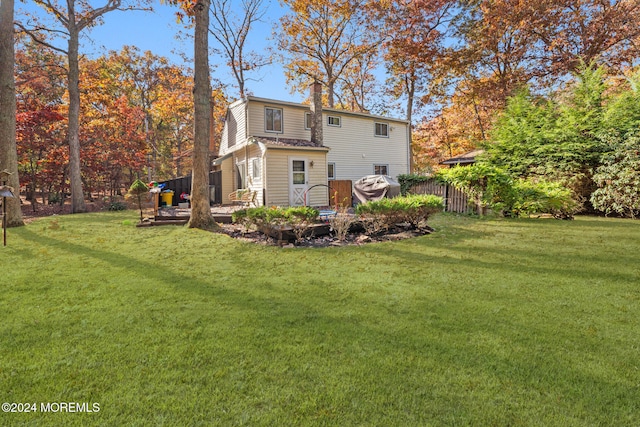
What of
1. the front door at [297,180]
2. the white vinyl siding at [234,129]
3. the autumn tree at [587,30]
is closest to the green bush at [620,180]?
the front door at [297,180]

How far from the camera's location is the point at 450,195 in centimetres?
1162

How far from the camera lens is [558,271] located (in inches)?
158

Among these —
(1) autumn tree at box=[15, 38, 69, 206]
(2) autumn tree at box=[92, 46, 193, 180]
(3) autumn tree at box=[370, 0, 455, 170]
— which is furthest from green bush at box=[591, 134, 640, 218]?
(2) autumn tree at box=[92, 46, 193, 180]

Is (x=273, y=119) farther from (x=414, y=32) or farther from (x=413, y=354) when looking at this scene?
(x=413, y=354)

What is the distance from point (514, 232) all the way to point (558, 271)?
128 inches

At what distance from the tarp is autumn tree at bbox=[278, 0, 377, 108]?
1104cm

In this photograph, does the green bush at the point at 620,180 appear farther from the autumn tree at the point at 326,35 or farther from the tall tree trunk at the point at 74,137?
the tall tree trunk at the point at 74,137

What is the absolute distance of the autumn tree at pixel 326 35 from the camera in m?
21.5

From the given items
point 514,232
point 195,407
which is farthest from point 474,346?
point 514,232

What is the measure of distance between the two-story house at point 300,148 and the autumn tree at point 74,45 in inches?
247

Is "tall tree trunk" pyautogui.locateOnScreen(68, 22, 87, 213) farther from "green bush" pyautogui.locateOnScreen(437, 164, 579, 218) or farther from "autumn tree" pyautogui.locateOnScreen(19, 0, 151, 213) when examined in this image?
"green bush" pyautogui.locateOnScreen(437, 164, 579, 218)

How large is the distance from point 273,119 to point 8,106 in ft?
30.9

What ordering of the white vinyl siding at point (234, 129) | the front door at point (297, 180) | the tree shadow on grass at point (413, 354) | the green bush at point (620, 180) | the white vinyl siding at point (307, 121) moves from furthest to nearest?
the white vinyl siding at point (307, 121) → the white vinyl siding at point (234, 129) → the front door at point (297, 180) → the green bush at point (620, 180) → the tree shadow on grass at point (413, 354)

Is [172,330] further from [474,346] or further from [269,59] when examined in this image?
[269,59]
